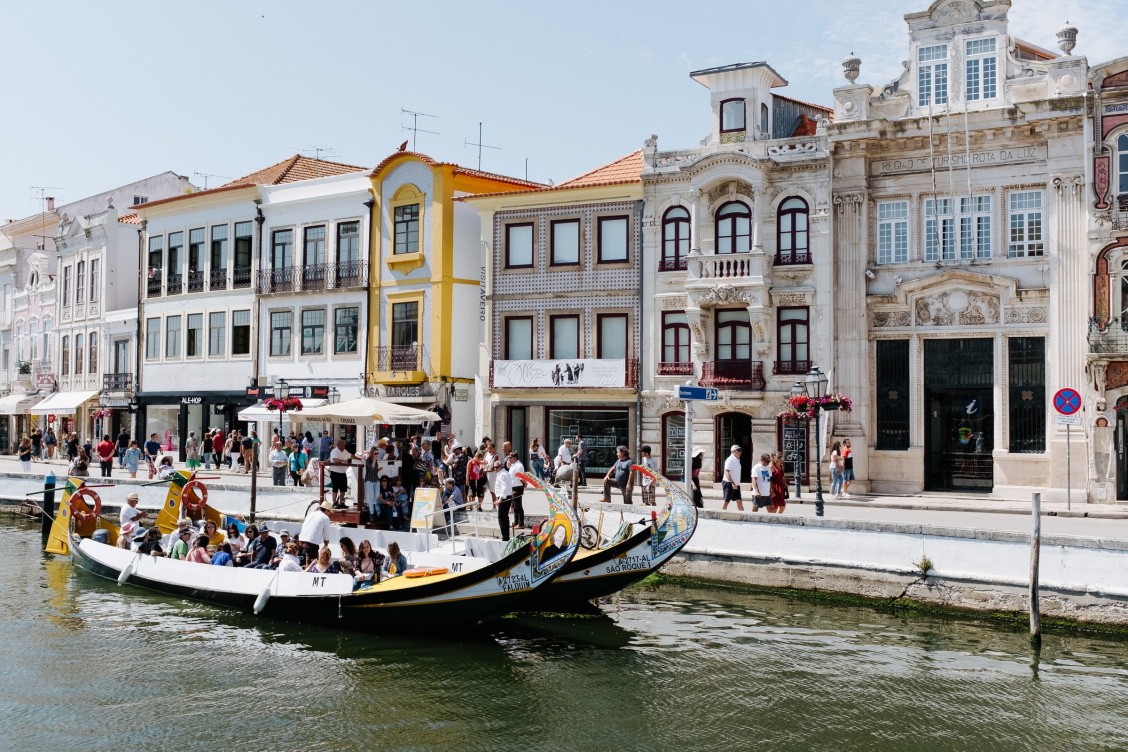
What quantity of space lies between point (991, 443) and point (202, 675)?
22.2 meters

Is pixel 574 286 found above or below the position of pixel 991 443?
above

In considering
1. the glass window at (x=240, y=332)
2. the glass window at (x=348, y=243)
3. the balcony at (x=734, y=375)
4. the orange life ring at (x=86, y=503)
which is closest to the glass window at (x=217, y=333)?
the glass window at (x=240, y=332)

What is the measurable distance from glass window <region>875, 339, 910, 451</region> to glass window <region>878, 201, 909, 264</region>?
2345 mm

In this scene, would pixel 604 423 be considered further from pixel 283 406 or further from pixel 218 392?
pixel 218 392

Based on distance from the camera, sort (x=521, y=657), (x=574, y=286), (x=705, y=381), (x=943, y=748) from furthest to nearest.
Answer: (x=574, y=286)
(x=705, y=381)
(x=521, y=657)
(x=943, y=748)

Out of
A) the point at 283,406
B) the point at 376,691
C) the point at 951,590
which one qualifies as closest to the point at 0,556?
the point at 283,406

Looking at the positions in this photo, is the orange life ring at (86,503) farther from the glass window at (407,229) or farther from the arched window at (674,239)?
the arched window at (674,239)

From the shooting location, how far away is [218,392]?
4406 cm

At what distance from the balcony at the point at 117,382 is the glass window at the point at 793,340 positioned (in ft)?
92.7

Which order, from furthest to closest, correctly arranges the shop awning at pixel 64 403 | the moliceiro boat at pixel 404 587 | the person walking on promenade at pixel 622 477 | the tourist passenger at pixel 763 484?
the shop awning at pixel 64 403 < the person walking on promenade at pixel 622 477 < the tourist passenger at pixel 763 484 < the moliceiro boat at pixel 404 587

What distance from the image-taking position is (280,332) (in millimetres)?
A: 42719

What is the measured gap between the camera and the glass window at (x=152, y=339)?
153ft

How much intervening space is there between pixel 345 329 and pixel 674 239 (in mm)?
12975

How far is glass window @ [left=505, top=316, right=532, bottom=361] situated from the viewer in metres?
36.8
